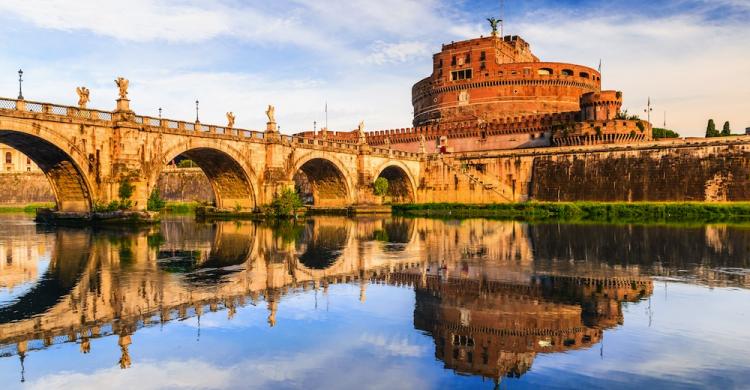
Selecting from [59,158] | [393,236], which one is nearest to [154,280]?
[393,236]

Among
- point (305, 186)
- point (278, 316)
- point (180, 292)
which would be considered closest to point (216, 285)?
point (180, 292)

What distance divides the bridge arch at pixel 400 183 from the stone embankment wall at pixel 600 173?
1.73m

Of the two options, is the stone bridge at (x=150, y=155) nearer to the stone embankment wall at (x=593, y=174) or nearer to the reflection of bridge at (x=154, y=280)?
the reflection of bridge at (x=154, y=280)

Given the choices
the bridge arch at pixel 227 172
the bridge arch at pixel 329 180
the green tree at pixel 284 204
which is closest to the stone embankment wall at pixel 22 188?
the bridge arch at pixel 329 180

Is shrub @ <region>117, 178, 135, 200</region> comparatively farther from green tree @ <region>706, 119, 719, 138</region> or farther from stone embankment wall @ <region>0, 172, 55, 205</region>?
green tree @ <region>706, 119, 719, 138</region>

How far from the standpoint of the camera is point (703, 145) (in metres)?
57.4

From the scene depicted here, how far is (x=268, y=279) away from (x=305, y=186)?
67.1 m

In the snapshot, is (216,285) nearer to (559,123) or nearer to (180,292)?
(180,292)

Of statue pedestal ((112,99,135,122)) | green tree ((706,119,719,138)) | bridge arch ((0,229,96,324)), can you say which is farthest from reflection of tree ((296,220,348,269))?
green tree ((706,119,719,138))

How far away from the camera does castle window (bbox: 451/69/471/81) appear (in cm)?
8781

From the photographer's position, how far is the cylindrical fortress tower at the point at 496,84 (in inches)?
3314

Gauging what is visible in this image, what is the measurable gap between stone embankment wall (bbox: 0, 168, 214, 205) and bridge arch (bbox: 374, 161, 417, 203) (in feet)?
82.3

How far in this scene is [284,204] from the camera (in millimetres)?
49312

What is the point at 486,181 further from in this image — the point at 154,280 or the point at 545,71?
the point at 154,280
